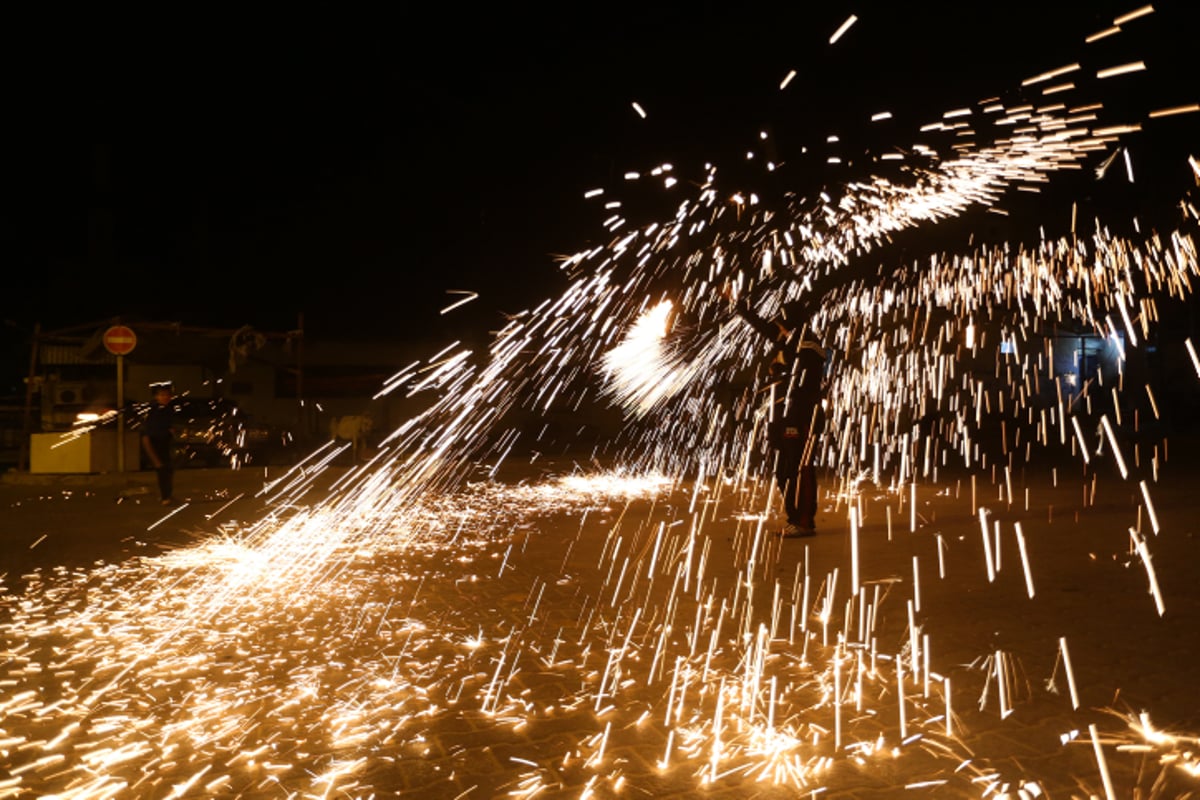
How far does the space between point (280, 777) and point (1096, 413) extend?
30.4 meters

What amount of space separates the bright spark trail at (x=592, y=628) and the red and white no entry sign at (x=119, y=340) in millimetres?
2980

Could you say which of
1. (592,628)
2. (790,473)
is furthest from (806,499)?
(592,628)

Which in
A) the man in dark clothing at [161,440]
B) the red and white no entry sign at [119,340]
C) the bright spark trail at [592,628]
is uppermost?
the red and white no entry sign at [119,340]

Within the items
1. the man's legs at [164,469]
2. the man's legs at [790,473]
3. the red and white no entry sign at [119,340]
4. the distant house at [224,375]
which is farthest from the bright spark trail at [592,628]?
the distant house at [224,375]

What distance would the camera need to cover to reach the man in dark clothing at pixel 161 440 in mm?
11047

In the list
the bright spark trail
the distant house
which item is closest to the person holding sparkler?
the bright spark trail

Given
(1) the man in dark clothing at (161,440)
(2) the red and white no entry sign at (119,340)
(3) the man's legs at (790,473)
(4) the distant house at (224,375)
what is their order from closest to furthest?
(3) the man's legs at (790,473)
(1) the man in dark clothing at (161,440)
(2) the red and white no entry sign at (119,340)
(4) the distant house at (224,375)

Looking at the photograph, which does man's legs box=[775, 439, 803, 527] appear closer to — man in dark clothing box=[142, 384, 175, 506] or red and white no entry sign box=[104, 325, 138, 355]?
man in dark clothing box=[142, 384, 175, 506]

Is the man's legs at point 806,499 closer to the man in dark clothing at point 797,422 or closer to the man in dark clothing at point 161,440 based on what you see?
the man in dark clothing at point 797,422

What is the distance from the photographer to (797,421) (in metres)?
8.01

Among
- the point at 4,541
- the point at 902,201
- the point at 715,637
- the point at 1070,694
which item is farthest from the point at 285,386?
the point at 1070,694

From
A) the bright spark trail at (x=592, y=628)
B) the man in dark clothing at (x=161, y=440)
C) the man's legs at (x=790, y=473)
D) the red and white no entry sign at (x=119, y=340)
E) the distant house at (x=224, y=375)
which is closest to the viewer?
the bright spark trail at (x=592, y=628)

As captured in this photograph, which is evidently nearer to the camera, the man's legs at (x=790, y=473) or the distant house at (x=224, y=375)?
the man's legs at (x=790, y=473)

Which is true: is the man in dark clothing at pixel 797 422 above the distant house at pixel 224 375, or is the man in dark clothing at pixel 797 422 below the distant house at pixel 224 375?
below
